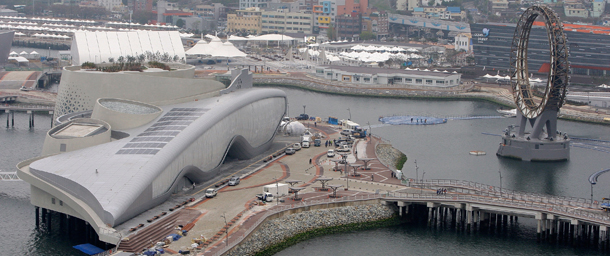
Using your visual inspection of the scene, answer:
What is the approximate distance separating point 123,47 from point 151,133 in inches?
2096

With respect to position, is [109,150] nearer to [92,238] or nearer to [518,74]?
[92,238]

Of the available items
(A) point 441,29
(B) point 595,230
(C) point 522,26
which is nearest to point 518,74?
(C) point 522,26

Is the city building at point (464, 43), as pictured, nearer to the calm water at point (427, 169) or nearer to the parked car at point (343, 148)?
the calm water at point (427, 169)

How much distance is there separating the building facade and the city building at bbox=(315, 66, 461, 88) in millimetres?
72326

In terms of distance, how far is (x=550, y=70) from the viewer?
2776 inches

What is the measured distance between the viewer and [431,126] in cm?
8956

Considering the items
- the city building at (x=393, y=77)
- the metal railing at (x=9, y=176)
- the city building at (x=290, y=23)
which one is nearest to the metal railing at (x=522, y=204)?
the metal railing at (x=9, y=176)

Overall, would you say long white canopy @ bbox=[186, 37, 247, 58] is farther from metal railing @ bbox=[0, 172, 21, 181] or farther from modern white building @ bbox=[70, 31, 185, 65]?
metal railing @ bbox=[0, 172, 21, 181]

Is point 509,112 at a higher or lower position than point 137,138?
lower

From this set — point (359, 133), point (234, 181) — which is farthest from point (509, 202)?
point (359, 133)

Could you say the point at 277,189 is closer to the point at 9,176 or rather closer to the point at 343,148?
the point at 343,148

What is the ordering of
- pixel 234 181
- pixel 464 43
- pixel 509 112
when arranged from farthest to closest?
1. pixel 464 43
2. pixel 509 112
3. pixel 234 181

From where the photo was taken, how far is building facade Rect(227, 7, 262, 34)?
192 meters

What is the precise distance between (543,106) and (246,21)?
421 feet
